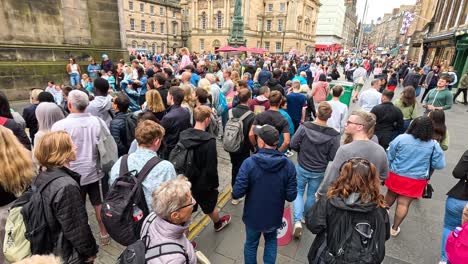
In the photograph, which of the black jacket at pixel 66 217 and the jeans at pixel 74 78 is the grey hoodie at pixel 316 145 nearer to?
the black jacket at pixel 66 217

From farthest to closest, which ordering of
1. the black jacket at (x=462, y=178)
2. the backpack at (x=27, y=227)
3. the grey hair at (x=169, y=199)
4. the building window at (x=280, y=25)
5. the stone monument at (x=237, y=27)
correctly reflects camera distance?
the building window at (x=280, y=25)
the stone monument at (x=237, y=27)
the black jacket at (x=462, y=178)
the backpack at (x=27, y=227)
the grey hair at (x=169, y=199)

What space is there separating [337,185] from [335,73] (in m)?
16.2

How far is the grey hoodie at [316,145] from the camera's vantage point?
3436 millimetres

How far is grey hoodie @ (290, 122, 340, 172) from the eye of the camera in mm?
3436

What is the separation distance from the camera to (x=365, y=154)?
2859 millimetres

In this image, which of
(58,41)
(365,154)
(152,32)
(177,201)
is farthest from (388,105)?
(152,32)

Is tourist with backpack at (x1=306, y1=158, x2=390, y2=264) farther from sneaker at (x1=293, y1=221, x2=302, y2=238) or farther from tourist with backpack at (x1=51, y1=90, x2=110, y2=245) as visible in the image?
tourist with backpack at (x1=51, y1=90, x2=110, y2=245)

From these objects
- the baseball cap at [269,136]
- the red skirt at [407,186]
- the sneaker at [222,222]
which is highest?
the baseball cap at [269,136]

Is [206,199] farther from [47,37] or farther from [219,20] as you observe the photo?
[219,20]

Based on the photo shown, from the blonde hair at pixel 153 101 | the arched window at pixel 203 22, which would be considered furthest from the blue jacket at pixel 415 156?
the arched window at pixel 203 22

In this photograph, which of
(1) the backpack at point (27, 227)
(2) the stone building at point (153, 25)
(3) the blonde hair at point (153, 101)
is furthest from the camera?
(2) the stone building at point (153, 25)

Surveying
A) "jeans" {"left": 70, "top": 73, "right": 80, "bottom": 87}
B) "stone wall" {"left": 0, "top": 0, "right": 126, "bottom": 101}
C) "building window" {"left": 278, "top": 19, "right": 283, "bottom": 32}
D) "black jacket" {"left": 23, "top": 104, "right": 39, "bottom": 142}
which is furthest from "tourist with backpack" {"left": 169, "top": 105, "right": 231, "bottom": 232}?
"building window" {"left": 278, "top": 19, "right": 283, "bottom": 32}

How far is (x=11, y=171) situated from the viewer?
218 centimetres

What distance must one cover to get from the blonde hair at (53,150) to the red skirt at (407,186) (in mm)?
4057
